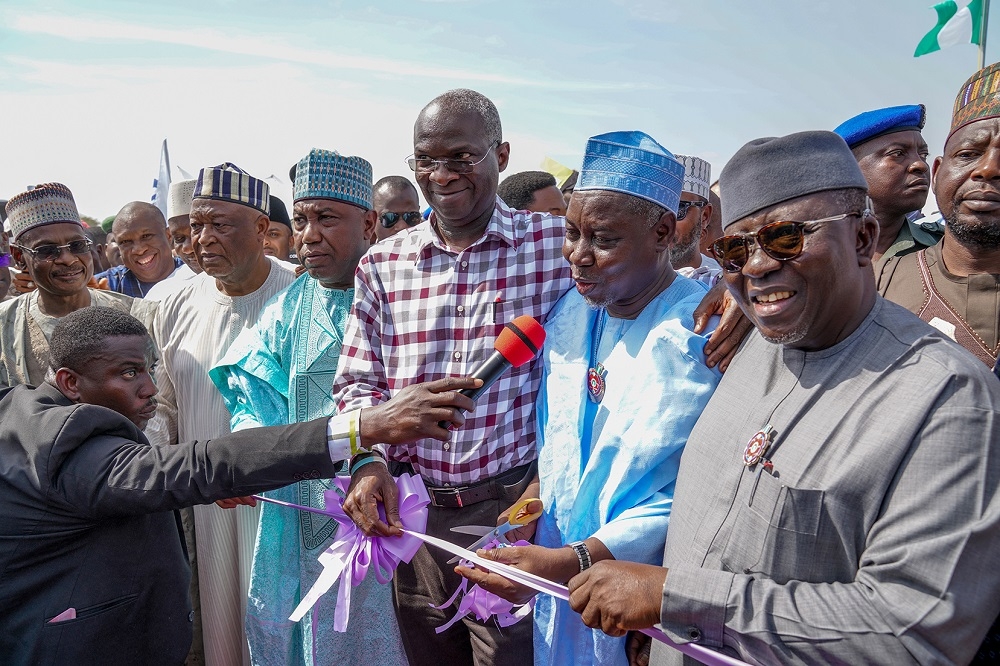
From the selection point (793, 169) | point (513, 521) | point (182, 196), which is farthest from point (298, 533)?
point (182, 196)

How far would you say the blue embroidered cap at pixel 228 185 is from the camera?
4410 mm

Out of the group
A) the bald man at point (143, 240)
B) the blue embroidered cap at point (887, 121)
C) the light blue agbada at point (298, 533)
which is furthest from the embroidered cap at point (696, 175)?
the bald man at point (143, 240)

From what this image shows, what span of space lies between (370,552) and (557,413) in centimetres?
88

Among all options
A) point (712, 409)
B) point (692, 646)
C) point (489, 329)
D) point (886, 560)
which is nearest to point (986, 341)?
point (712, 409)

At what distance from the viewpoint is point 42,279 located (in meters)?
4.64

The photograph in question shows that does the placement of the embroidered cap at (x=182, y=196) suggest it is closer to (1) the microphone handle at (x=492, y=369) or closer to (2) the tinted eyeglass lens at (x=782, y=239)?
(1) the microphone handle at (x=492, y=369)

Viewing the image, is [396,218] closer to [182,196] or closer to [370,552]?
[182,196]

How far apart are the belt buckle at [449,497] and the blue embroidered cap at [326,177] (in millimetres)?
1714

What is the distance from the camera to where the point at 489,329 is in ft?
10.1

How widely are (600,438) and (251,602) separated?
2214 millimetres

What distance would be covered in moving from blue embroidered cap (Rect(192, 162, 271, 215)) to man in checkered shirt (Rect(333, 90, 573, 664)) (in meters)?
1.58

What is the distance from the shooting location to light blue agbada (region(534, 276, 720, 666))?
2373 mm

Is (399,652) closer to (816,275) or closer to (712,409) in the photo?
(712,409)

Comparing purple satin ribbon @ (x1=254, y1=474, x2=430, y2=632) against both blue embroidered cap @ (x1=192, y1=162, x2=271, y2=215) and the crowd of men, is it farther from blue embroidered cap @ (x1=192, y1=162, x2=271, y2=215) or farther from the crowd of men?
blue embroidered cap @ (x1=192, y1=162, x2=271, y2=215)
